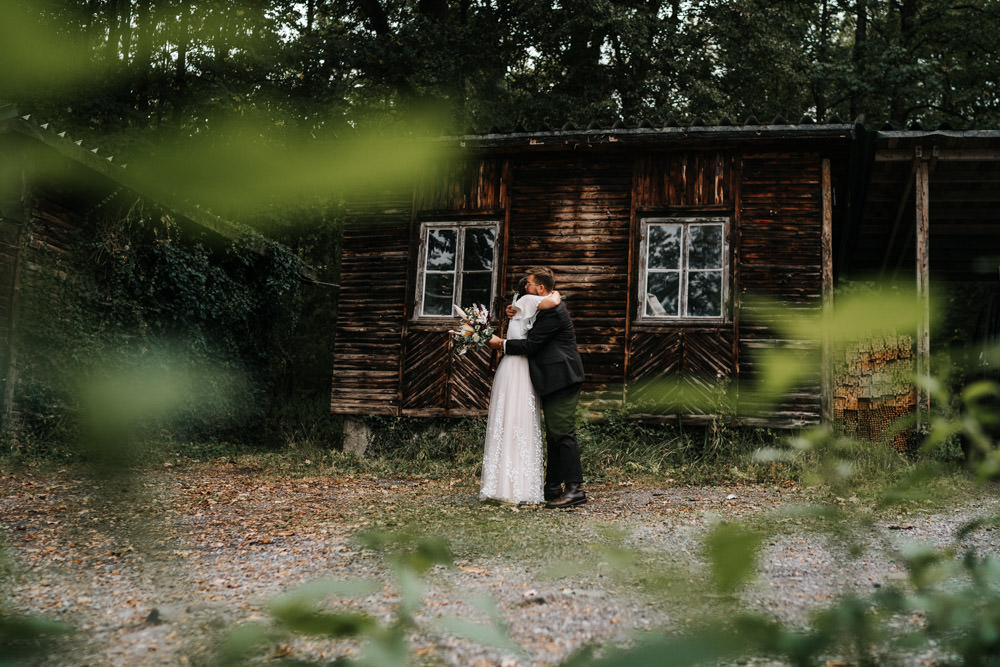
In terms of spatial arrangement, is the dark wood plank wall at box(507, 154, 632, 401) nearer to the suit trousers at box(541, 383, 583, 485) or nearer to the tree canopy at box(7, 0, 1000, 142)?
the tree canopy at box(7, 0, 1000, 142)

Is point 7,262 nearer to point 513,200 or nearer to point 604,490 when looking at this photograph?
point 513,200

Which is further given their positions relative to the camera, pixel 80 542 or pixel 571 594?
pixel 571 594

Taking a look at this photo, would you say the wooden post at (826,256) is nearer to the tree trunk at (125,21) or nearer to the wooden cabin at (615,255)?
the wooden cabin at (615,255)

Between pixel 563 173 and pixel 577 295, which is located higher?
pixel 563 173

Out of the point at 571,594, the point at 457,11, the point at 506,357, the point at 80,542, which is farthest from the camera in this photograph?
the point at 457,11

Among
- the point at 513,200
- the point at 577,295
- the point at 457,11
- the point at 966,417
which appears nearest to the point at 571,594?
the point at 966,417

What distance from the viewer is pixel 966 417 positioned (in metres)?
0.87

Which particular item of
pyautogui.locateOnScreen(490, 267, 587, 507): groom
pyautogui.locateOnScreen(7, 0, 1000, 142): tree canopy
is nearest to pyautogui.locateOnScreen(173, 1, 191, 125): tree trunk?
pyautogui.locateOnScreen(490, 267, 587, 507): groom

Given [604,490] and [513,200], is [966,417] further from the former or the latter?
[513,200]

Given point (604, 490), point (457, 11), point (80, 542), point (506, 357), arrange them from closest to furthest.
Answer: point (80, 542) → point (506, 357) → point (604, 490) → point (457, 11)

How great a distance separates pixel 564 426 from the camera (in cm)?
656

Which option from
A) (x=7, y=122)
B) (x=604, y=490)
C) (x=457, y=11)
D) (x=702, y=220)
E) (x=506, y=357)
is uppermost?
(x=457, y=11)

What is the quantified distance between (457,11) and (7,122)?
62.4 feet

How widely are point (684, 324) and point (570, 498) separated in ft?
12.5
